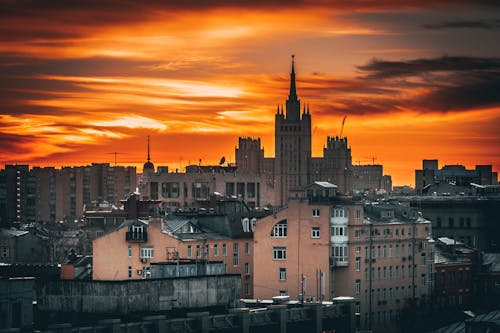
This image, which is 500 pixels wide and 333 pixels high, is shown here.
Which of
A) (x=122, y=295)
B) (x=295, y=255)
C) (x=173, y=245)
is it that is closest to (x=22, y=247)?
(x=173, y=245)

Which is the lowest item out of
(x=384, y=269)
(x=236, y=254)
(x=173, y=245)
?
(x=384, y=269)

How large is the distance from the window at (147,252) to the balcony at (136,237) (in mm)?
596

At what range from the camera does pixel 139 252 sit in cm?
12112

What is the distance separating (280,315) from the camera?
91000 mm

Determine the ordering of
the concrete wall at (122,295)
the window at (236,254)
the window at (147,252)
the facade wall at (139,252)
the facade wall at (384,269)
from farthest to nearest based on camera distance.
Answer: the window at (236,254) < the facade wall at (384,269) < the window at (147,252) < the facade wall at (139,252) < the concrete wall at (122,295)

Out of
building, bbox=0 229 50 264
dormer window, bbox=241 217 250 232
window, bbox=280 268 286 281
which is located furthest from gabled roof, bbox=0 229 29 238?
window, bbox=280 268 286 281

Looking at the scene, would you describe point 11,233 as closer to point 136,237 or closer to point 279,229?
point 136,237

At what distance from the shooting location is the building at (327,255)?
121m

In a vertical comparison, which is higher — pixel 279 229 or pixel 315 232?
pixel 279 229

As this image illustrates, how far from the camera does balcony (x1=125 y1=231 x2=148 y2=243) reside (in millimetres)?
121188

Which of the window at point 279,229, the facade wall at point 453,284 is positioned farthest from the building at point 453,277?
the window at point 279,229

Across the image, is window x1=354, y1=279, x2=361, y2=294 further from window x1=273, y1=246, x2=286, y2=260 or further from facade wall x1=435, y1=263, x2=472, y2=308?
facade wall x1=435, y1=263, x2=472, y2=308

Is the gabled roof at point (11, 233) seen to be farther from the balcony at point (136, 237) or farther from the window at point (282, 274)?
the window at point (282, 274)

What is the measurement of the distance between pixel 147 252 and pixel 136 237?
155 cm
